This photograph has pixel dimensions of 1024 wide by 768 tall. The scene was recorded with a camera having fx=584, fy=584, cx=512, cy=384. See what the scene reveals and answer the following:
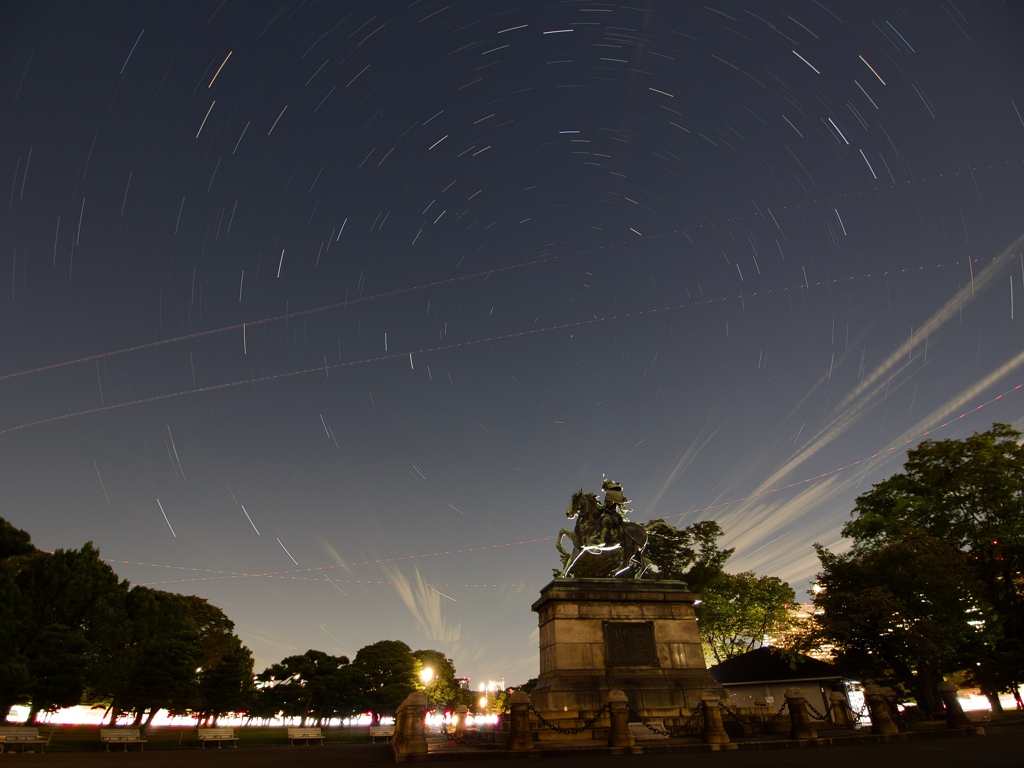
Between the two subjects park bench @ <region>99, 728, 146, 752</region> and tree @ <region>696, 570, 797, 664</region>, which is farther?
tree @ <region>696, 570, 797, 664</region>

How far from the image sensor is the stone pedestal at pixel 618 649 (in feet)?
58.5

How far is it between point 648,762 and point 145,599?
4119 centimetres

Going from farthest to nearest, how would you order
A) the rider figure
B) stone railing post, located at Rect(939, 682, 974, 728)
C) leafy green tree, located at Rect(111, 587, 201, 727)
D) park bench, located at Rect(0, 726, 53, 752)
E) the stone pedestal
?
leafy green tree, located at Rect(111, 587, 201, 727) < the rider figure < park bench, located at Rect(0, 726, 53, 752) < the stone pedestal < stone railing post, located at Rect(939, 682, 974, 728)

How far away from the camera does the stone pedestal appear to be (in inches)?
703

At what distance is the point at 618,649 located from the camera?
19.2 metres

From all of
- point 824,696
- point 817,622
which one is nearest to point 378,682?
point 824,696

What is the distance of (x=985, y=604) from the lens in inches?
1148

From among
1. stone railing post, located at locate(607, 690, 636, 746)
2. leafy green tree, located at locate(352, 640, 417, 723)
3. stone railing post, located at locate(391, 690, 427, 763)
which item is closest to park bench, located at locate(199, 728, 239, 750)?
stone railing post, located at locate(391, 690, 427, 763)

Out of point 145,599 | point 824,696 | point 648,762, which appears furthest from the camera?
point 145,599

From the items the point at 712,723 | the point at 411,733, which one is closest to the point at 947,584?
the point at 712,723

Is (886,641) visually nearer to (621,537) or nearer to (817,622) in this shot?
(817,622)

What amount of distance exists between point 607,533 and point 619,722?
8398mm

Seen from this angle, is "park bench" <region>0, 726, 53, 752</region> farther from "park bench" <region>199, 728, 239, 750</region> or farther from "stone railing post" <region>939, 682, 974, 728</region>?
"stone railing post" <region>939, 682, 974, 728</region>

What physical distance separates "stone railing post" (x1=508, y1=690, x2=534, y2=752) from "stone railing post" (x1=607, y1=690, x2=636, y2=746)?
2.08 m
